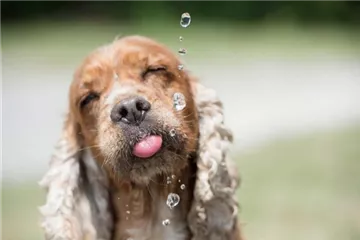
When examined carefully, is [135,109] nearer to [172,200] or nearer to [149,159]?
[149,159]

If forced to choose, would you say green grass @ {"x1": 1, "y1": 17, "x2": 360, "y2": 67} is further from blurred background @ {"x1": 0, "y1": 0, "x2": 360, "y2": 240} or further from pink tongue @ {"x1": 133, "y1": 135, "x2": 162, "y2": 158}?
pink tongue @ {"x1": 133, "y1": 135, "x2": 162, "y2": 158}

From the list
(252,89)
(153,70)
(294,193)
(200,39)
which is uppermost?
(153,70)

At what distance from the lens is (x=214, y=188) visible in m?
2.58

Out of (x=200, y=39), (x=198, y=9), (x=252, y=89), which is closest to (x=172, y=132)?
(x=252, y=89)

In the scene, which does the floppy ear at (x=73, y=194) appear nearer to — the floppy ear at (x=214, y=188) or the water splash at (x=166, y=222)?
the water splash at (x=166, y=222)

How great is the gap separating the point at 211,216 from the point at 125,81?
49 centimetres

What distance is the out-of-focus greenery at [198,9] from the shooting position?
6387 millimetres

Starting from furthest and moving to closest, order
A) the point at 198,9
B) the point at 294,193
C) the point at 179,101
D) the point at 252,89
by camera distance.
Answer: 1. the point at 198,9
2. the point at 252,89
3. the point at 294,193
4. the point at 179,101

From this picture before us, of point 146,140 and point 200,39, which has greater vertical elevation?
point 146,140

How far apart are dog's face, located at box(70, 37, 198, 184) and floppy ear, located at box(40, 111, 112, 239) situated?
0.06 meters

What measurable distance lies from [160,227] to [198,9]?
13.5ft

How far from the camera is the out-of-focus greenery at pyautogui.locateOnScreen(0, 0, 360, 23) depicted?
6387 mm

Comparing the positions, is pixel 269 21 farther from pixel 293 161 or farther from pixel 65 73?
pixel 293 161

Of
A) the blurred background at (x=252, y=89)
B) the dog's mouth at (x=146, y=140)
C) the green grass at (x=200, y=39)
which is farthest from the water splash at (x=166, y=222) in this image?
the green grass at (x=200, y=39)
